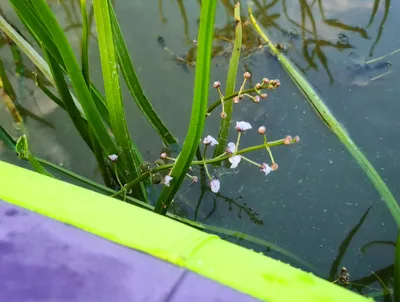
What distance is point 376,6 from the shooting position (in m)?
1.42

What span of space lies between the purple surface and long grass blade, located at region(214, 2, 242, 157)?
0.43 metres

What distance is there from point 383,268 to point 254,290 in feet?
2.00

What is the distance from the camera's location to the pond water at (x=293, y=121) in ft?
3.38

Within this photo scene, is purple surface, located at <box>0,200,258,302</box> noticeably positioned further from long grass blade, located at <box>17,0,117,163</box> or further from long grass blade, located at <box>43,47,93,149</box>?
long grass blade, located at <box>43,47,93,149</box>

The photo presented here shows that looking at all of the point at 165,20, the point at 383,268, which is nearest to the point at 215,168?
the point at 383,268

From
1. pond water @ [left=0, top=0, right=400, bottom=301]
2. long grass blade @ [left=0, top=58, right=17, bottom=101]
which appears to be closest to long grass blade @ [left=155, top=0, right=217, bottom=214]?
pond water @ [left=0, top=0, right=400, bottom=301]

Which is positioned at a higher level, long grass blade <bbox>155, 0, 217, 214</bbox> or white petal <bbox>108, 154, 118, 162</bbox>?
long grass blade <bbox>155, 0, 217, 214</bbox>

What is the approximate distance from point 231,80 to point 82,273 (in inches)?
22.1

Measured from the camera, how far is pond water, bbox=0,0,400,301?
3.38 feet

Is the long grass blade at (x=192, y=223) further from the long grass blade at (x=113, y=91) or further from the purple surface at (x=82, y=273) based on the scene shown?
the purple surface at (x=82, y=273)

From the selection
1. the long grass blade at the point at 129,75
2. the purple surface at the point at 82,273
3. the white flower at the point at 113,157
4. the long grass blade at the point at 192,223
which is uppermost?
the long grass blade at the point at 129,75

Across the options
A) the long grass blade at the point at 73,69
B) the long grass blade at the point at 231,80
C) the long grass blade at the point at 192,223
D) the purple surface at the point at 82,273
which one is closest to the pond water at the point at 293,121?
the long grass blade at the point at 192,223

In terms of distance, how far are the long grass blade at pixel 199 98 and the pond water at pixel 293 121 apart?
0.22 m

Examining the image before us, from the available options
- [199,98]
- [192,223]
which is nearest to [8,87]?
[192,223]
